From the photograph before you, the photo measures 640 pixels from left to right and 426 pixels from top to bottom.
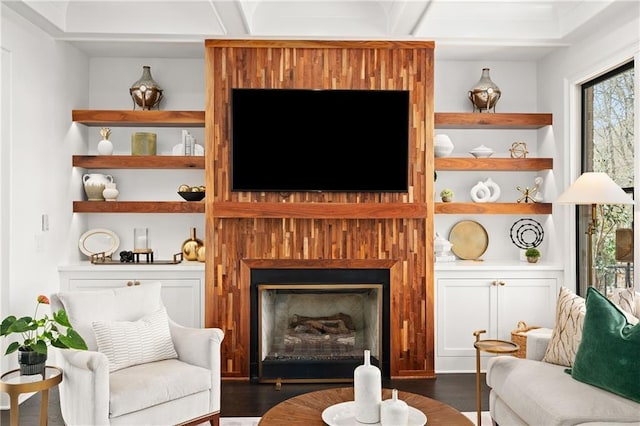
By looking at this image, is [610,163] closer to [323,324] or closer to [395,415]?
[323,324]

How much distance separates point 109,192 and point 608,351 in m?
3.88

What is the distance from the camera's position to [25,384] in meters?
2.67

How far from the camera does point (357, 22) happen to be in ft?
13.8

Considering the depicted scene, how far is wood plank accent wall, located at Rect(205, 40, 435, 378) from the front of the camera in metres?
4.26

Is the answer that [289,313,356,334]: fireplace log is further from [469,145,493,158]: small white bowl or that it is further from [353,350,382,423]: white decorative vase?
[353,350,382,423]: white decorative vase

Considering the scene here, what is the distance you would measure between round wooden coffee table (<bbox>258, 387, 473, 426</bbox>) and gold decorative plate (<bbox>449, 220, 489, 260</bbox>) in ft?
8.11

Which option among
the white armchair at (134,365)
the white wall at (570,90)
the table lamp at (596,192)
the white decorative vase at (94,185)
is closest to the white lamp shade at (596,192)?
the table lamp at (596,192)

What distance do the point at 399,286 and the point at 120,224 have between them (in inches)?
99.4

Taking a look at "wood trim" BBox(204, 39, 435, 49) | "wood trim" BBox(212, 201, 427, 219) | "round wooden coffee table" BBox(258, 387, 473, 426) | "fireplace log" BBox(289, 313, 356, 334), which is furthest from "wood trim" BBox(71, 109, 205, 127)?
"round wooden coffee table" BBox(258, 387, 473, 426)

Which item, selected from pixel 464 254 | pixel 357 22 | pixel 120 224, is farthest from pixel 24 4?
pixel 464 254

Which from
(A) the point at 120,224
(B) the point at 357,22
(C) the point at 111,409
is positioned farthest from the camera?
(A) the point at 120,224

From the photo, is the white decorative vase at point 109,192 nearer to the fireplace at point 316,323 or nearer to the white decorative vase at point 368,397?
the fireplace at point 316,323

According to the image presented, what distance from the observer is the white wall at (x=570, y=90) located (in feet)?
12.6

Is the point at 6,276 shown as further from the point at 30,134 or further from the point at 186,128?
the point at 186,128
